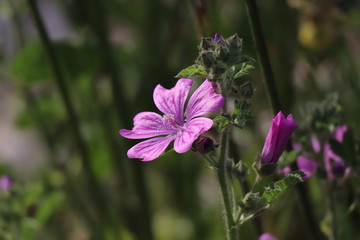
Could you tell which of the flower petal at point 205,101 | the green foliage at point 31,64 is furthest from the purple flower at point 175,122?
the green foliage at point 31,64

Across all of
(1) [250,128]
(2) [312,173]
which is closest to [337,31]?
(1) [250,128]

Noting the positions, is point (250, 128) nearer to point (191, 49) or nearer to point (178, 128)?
point (191, 49)

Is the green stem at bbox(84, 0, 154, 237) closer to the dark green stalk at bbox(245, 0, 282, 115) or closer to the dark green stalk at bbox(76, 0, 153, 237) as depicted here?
the dark green stalk at bbox(76, 0, 153, 237)

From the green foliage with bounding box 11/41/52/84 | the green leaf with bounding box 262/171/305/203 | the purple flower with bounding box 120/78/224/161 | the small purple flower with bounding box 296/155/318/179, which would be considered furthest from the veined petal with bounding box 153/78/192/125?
the green foliage with bounding box 11/41/52/84

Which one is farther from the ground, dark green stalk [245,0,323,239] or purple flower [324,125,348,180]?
dark green stalk [245,0,323,239]

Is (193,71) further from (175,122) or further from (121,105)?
(121,105)

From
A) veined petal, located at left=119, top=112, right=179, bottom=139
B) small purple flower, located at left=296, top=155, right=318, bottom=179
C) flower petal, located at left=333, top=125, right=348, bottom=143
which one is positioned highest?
veined petal, located at left=119, top=112, right=179, bottom=139

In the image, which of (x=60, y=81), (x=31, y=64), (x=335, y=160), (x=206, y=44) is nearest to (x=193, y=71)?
(x=206, y=44)
